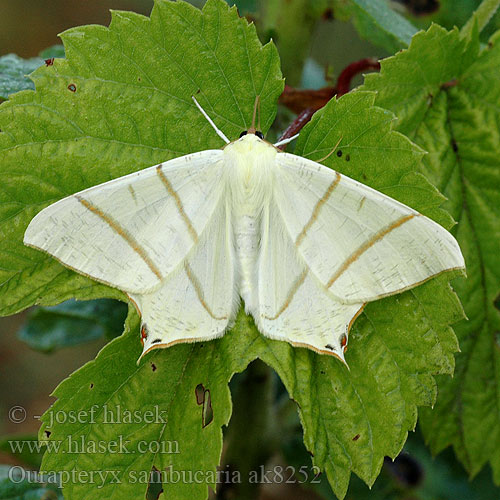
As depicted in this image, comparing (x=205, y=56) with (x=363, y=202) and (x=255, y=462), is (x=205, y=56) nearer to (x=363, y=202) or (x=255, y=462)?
(x=363, y=202)

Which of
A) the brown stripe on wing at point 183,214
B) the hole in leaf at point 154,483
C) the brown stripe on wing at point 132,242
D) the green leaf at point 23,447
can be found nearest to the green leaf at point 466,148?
the brown stripe on wing at point 183,214

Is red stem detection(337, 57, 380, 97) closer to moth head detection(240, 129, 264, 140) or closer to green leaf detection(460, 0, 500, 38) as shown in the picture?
green leaf detection(460, 0, 500, 38)

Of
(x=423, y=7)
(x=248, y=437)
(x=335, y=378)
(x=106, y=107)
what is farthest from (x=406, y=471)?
(x=106, y=107)

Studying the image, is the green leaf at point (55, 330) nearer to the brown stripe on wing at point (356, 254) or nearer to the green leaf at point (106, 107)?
the green leaf at point (106, 107)

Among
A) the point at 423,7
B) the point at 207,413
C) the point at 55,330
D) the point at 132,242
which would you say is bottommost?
the point at 55,330

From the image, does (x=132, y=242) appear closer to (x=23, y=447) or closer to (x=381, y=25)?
(x=381, y=25)

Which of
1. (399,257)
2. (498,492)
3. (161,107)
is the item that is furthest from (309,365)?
(498,492)

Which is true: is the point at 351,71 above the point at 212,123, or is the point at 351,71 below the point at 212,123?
above
